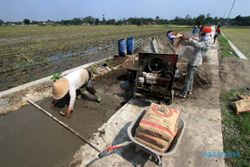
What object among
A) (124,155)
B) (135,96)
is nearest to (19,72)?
(135,96)

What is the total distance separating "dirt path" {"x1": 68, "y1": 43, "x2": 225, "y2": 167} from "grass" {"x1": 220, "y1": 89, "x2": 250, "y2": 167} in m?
0.13

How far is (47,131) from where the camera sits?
348 cm

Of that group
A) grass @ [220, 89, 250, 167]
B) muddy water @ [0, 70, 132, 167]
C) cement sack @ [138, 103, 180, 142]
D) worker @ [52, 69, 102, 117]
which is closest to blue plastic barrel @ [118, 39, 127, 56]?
muddy water @ [0, 70, 132, 167]

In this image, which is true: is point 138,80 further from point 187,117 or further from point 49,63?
point 49,63

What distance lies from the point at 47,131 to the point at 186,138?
283 cm

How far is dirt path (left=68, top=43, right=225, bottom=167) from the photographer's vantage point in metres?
2.68

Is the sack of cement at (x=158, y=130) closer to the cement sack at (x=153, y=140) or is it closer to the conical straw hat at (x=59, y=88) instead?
the cement sack at (x=153, y=140)

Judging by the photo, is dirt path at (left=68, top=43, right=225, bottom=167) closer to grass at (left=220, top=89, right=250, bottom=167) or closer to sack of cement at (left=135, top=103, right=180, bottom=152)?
grass at (left=220, top=89, right=250, bottom=167)

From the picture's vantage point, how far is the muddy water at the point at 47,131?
9.37 feet

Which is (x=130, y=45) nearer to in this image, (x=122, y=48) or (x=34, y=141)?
(x=122, y=48)

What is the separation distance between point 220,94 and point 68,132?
4.47m

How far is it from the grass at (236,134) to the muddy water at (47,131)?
251 centimetres

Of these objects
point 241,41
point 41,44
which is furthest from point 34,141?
point 241,41

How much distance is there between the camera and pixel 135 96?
4.43m
